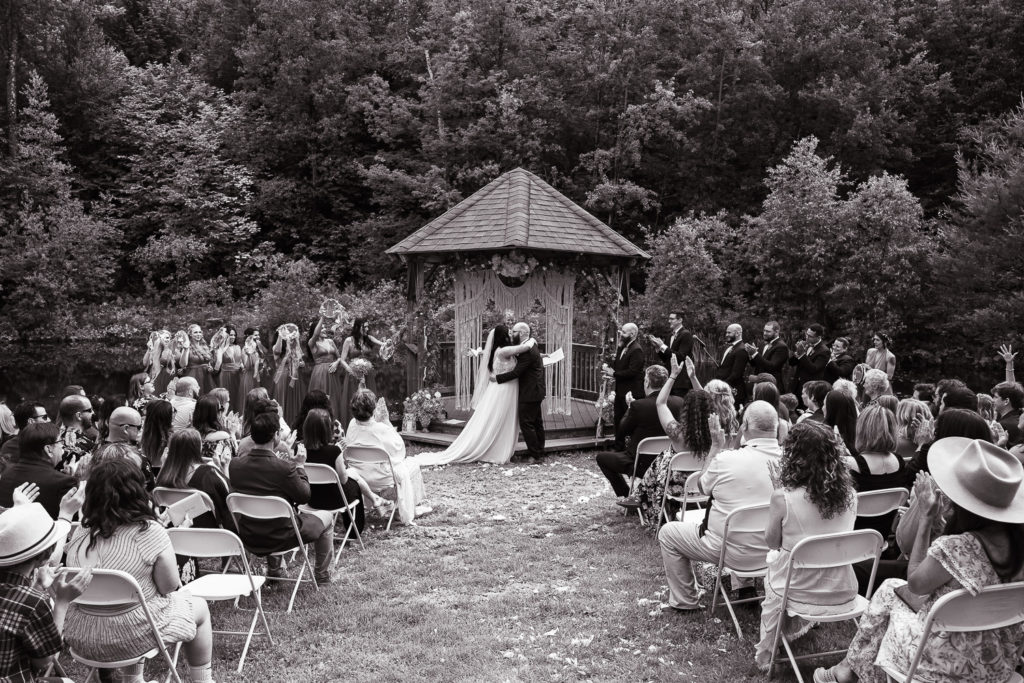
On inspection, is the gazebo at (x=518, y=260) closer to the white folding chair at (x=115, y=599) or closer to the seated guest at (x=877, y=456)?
the seated guest at (x=877, y=456)

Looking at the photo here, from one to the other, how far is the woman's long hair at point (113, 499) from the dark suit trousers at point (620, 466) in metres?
5.02

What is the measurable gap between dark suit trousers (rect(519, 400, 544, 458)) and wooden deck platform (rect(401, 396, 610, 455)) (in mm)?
288

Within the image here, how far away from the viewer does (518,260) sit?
13.2 metres

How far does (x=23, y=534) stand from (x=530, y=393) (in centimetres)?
864

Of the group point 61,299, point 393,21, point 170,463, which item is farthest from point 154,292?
point 170,463

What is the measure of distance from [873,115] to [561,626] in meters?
24.7

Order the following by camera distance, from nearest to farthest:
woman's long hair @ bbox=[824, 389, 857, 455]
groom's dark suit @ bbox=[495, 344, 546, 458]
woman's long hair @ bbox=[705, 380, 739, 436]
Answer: woman's long hair @ bbox=[824, 389, 857, 455]
woman's long hair @ bbox=[705, 380, 739, 436]
groom's dark suit @ bbox=[495, 344, 546, 458]

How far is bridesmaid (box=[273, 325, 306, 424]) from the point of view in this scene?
1362cm

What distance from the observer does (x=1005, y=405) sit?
736 cm

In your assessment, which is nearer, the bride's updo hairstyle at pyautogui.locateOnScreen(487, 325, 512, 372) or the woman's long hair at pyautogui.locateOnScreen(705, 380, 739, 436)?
the woman's long hair at pyautogui.locateOnScreen(705, 380, 739, 436)

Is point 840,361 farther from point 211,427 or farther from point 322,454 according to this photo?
point 211,427

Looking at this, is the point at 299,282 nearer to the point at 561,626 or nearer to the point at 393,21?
the point at 393,21

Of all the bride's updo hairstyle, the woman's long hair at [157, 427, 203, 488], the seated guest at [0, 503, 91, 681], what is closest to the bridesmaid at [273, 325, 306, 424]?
the bride's updo hairstyle

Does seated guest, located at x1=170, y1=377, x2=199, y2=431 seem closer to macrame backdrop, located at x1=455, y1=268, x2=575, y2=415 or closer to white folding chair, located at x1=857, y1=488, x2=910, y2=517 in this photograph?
white folding chair, located at x1=857, y1=488, x2=910, y2=517
